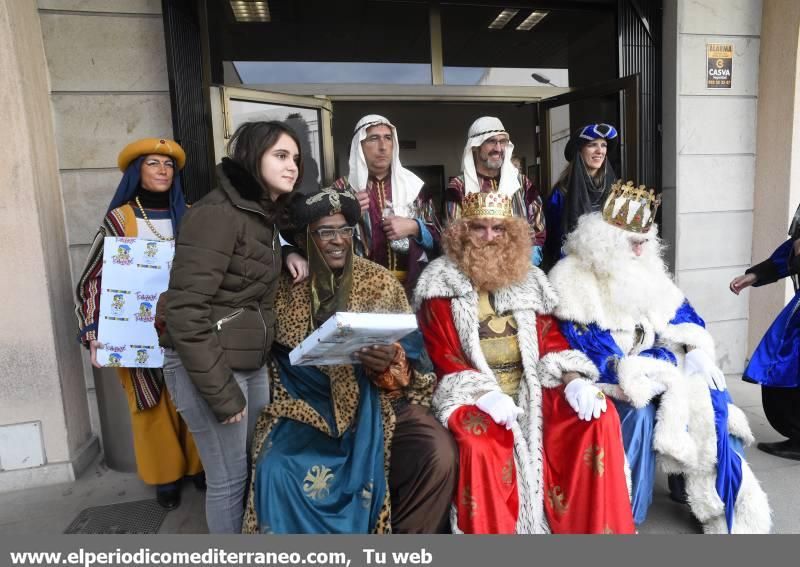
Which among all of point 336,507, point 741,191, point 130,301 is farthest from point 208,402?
point 741,191

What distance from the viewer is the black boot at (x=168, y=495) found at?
2.87m

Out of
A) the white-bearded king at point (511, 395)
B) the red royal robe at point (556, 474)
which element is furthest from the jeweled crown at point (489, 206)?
the red royal robe at point (556, 474)

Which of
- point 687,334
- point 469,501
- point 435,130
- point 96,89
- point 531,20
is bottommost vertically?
point 469,501

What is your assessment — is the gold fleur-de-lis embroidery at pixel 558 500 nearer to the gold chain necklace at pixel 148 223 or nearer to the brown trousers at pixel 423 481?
the brown trousers at pixel 423 481

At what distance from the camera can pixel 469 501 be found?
6.82 feet

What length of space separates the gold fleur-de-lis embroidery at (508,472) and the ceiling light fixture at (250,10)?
4.10 meters

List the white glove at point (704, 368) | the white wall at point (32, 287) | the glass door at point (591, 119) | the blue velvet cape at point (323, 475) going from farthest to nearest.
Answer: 1. the glass door at point (591, 119)
2. the white wall at point (32, 287)
3. the white glove at point (704, 368)
4. the blue velvet cape at point (323, 475)

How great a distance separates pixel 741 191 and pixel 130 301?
482 centimetres

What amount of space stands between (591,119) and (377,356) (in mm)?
3600

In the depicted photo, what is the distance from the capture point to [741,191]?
451 centimetres

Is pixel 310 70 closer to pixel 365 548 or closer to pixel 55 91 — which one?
pixel 55 91

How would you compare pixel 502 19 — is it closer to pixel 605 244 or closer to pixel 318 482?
pixel 605 244

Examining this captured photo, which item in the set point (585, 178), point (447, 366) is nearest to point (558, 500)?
point (447, 366)

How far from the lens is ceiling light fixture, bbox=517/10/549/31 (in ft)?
15.5
